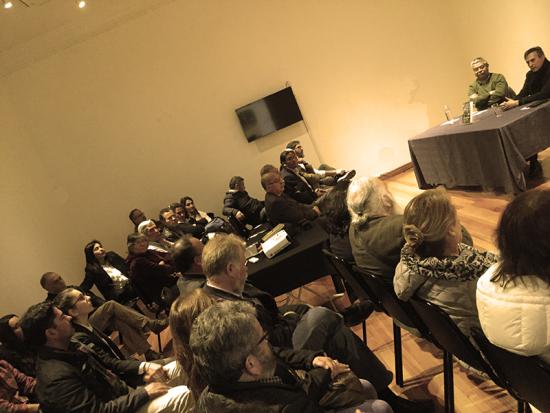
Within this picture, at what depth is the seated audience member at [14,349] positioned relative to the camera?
3.25 m

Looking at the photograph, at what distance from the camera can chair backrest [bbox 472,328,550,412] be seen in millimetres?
1278

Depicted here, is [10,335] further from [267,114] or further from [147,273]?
[267,114]

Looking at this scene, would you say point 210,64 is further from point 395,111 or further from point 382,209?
point 382,209

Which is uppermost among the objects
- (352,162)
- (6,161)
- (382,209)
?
(6,161)

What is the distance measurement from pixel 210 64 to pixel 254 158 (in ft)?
5.80

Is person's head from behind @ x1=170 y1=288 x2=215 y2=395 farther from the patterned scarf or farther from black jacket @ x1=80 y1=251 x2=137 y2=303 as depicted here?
black jacket @ x1=80 y1=251 x2=137 y2=303

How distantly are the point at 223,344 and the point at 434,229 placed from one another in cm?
99

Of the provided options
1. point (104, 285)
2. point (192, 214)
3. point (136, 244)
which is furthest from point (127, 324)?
point (192, 214)

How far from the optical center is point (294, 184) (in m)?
5.30

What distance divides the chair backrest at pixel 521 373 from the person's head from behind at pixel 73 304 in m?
2.29

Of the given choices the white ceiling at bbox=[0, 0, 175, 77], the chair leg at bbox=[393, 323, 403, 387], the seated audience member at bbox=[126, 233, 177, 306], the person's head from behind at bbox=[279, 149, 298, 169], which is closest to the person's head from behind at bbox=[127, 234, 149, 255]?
the seated audience member at bbox=[126, 233, 177, 306]

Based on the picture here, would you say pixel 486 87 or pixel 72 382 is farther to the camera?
pixel 486 87

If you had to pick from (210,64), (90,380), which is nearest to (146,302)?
(90,380)

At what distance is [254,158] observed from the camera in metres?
7.79
